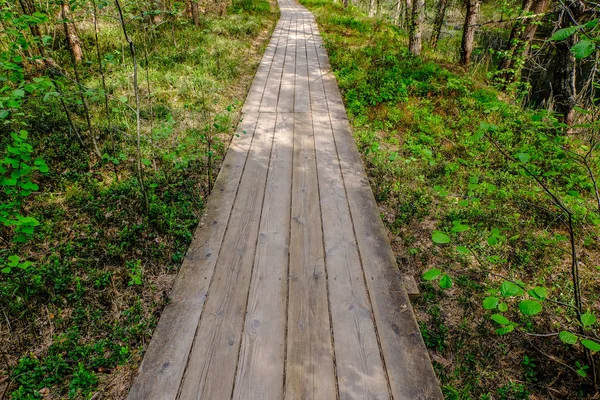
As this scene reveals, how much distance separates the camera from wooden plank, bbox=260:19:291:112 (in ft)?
18.9

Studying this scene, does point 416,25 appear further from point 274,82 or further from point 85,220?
point 85,220

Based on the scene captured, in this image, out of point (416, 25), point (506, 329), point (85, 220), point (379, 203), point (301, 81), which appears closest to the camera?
point (506, 329)

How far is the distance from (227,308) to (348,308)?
948mm

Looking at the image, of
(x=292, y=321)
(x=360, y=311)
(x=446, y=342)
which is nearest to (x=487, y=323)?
(x=446, y=342)

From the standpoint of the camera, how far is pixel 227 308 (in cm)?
239

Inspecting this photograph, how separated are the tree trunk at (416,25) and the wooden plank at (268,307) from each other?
597 centimetres

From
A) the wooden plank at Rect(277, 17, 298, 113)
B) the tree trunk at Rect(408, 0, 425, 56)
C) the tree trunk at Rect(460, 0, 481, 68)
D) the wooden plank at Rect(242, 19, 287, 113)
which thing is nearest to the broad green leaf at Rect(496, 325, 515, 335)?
the wooden plank at Rect(277, 17, 298, 113)

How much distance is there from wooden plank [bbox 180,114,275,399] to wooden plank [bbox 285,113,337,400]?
1.25ft

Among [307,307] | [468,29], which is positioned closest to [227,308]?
[307,307]

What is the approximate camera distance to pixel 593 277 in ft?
9.82

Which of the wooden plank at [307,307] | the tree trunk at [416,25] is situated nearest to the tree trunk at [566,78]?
Result: the tree trunk at [416,25]

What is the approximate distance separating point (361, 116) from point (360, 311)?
12.9ft

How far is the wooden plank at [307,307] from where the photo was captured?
1.95m

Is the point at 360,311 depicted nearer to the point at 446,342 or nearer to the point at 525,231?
the point at 446,342
